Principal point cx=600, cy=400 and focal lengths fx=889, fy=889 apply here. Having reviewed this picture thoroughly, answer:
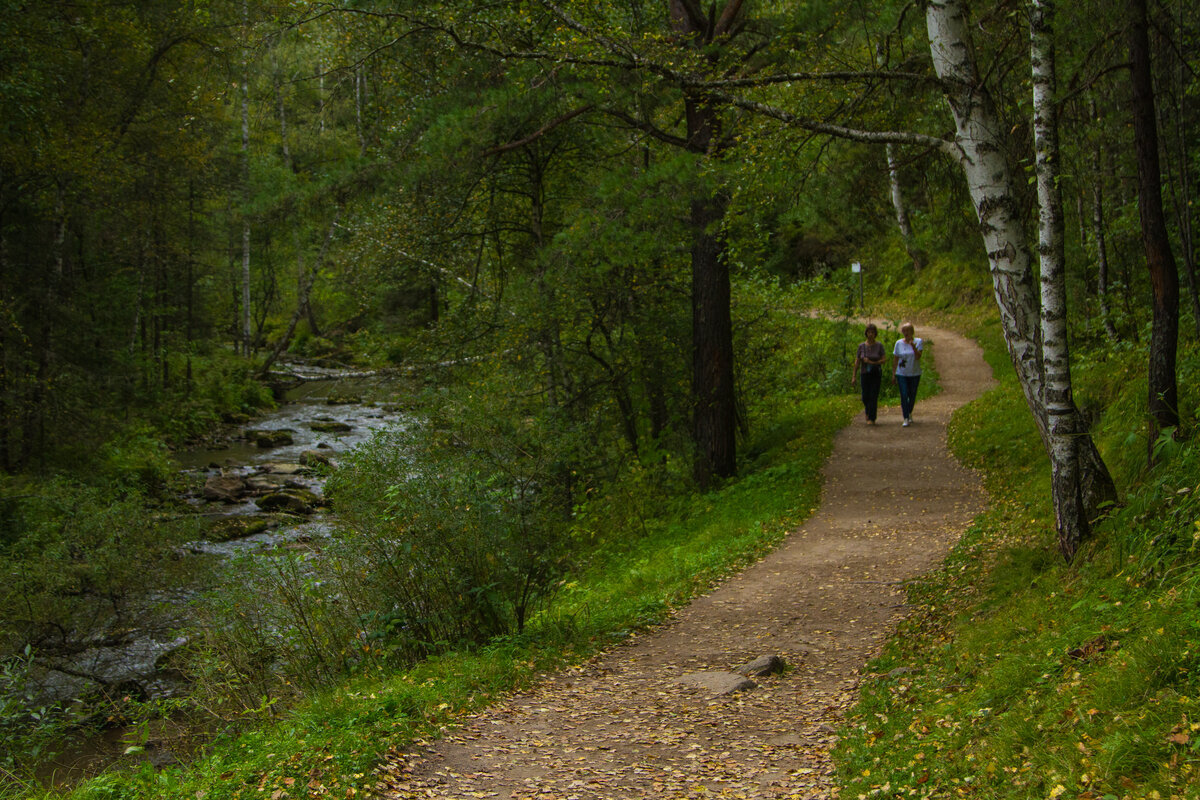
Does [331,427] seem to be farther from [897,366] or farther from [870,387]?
[897,366]

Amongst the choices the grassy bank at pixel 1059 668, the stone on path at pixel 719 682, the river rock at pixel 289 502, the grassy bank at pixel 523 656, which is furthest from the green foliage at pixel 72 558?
the grassy bank at pixel 1059 668

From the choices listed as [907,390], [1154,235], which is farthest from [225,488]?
[1154,235]

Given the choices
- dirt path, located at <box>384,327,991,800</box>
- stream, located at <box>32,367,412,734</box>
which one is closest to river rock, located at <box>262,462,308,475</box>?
stream, located at <box>32,367,412,734</box>

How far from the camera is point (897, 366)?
48.2 ft

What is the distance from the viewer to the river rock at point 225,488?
711 inches

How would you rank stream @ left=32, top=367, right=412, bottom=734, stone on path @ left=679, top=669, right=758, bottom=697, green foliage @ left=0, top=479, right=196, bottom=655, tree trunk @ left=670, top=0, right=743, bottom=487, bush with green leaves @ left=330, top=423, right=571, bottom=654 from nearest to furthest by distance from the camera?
stone on path @ left=679, top=669, right=758, bottom=697 → bush with green leaves @ left=330, top=423, right=571, bottom=654 → stream @ left=32, top=367, right=412, bottom=734 → green foliage @ left=0, top=479, right=196, bottom=655 → tree trunk @ left=670, top=0, right=743, bottom=487

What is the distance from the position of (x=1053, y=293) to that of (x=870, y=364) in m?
8.86

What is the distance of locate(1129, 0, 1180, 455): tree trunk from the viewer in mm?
6449

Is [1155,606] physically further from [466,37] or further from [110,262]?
[110,262]

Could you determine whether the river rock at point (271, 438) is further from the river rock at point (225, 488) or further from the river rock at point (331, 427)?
the river rock at point (225, 488)

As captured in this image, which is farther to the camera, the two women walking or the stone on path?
the two women walking

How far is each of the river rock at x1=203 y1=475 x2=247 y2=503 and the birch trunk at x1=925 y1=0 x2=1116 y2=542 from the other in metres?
15.6

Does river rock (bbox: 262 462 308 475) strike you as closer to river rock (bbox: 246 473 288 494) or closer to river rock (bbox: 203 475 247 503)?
river rock (bbox: 246 473 288 494)

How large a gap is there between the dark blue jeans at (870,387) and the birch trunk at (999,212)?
8448mm
